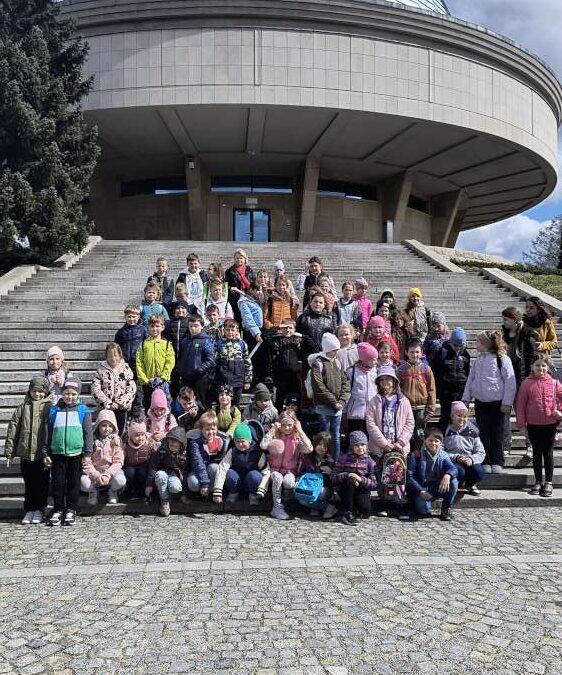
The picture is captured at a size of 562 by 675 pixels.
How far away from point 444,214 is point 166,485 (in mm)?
31019

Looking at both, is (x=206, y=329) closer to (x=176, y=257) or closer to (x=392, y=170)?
(x=176, y=257)

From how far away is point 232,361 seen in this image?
7.86 meters

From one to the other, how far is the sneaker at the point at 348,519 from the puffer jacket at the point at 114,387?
2.77 metres

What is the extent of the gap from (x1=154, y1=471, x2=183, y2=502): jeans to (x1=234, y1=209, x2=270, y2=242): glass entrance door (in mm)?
24879

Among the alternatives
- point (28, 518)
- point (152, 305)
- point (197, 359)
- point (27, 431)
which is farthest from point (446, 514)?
point (152, 305)

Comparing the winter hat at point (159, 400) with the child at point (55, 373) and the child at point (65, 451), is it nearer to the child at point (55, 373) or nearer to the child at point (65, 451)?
the child at point (65, 451)

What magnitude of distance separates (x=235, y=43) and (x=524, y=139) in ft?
43.0

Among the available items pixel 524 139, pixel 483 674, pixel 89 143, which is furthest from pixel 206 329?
pixel 524 139

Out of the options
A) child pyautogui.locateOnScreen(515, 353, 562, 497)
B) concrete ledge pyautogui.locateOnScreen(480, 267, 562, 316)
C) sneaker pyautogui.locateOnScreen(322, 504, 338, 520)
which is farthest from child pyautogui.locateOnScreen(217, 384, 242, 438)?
concrete ledge pyautogui.locateOnScreen(480, 267, 562, 316)

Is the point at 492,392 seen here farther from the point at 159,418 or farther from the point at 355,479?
the point at 159,418

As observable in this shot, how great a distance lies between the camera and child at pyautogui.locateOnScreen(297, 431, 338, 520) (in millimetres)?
6656

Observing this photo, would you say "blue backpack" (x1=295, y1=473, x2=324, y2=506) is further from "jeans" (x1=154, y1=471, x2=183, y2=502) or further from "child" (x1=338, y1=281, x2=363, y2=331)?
"child" (x1=338, y1=281, x2=363, y2=331)

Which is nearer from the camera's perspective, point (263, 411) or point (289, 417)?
point (289, 417)

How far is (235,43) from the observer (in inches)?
923
